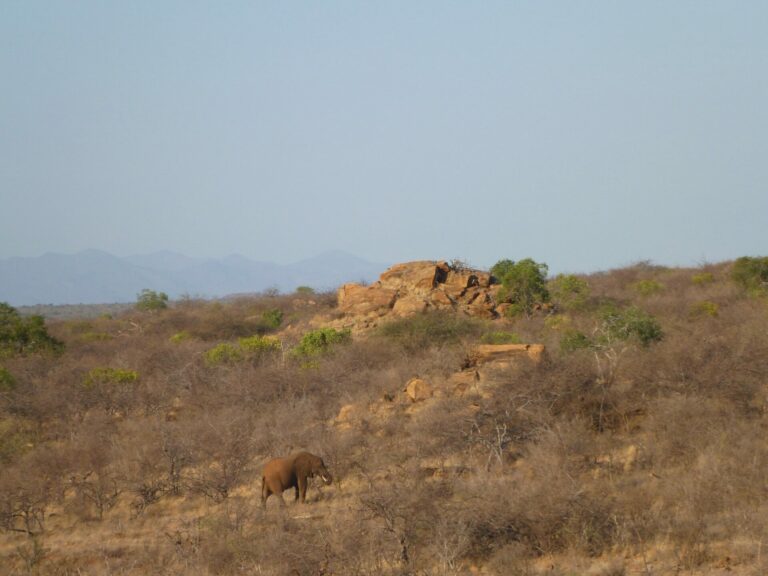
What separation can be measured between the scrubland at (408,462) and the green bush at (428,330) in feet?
0.57

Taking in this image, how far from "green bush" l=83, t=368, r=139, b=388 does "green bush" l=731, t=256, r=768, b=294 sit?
18480mm

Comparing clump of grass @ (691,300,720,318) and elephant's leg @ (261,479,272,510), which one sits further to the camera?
clump of grass @ (691,300,720,318)

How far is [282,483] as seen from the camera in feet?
36.8

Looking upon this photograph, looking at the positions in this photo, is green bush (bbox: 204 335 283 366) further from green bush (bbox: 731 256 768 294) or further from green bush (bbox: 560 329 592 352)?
green bush (bbox: 731 256 768 294)

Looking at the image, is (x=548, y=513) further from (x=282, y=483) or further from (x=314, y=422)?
(x=314, y=422)

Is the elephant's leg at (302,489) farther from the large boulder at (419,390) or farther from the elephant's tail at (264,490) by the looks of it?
the large boulder at (419,390)

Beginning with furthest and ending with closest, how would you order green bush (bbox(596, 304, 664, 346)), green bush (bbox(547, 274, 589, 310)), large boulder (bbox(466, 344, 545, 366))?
green bush (bbox(547, 274, 589, 310)), green bush (bbox(596, 304, 664, 346)), large boulder (bbox(466, 344, 545, 366))

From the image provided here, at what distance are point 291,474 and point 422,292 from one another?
1466 cm

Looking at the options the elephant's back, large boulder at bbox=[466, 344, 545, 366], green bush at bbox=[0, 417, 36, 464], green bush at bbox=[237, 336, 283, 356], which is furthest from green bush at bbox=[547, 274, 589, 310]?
the elephant's back

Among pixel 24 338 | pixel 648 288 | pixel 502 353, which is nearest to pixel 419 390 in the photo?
pixel 502 353

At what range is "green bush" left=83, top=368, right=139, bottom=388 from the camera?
61.4 ft

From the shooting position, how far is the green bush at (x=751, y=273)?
2786 cm

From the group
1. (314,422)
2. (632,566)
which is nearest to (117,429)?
(314,422)

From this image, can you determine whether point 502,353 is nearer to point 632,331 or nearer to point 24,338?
point 632,331
